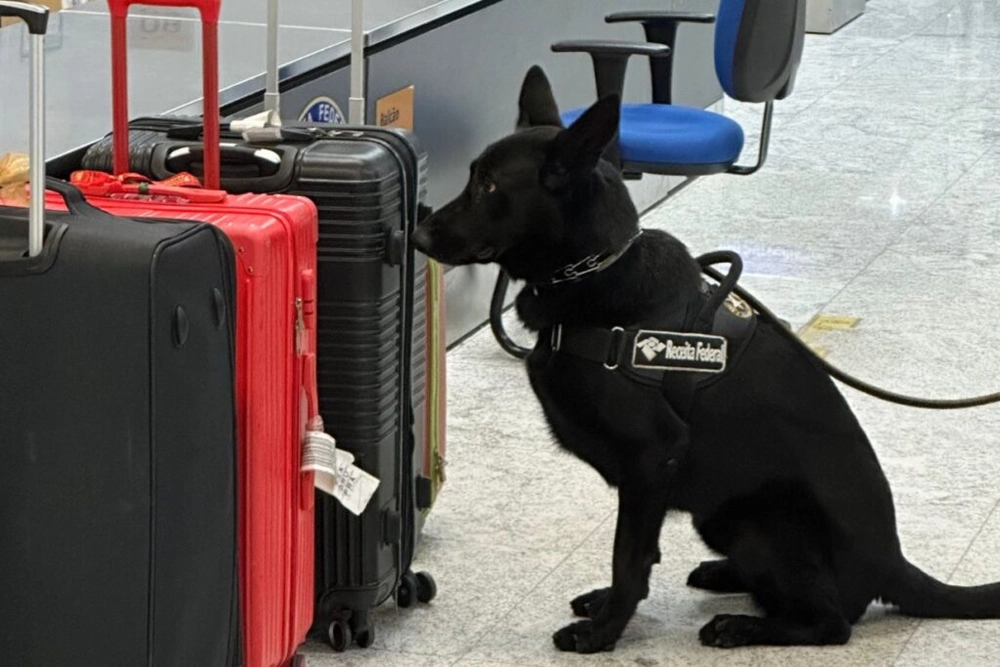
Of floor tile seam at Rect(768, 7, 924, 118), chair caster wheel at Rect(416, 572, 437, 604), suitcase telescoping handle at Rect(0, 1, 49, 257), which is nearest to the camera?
suitcase telescoping handle at Rect(0, 1, 49, 257)

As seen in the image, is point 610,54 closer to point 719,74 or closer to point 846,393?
point 719,74

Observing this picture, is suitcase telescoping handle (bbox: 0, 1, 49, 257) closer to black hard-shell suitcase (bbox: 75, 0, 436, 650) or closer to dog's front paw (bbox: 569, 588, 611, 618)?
black hard-shell suitcase (bbox: 75, 0, 436, 650)

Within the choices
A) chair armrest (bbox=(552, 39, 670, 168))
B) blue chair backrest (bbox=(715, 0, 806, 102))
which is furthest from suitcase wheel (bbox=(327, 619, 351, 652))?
blue chair backrest (bbox=(715, 0, 806, 102))

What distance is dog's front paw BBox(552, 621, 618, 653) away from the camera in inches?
91.1

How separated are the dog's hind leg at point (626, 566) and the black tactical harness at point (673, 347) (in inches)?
5.0

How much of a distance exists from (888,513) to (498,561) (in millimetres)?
650

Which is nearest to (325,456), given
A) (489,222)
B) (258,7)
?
(489,222)

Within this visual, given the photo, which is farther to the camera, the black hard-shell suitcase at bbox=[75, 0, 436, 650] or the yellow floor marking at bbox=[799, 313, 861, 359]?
the yellow floor marking at bbox=[799, 313, 861, 359]

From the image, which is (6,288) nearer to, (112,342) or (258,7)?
(112,342)

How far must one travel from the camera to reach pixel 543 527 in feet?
9.11

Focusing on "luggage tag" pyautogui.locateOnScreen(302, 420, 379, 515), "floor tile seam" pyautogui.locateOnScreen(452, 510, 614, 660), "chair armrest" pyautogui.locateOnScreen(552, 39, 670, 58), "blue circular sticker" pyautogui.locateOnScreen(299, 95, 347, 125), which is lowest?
"floor tile seam" pyautogui.locateOnScreen(452, 510, 614, 660)

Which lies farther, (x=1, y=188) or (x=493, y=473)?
(x=493, y=473)

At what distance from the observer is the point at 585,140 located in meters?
2.12

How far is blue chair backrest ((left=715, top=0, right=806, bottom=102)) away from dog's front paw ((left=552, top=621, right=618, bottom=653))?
1.72 metres
